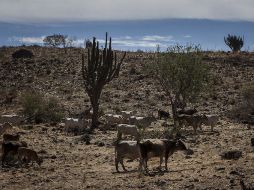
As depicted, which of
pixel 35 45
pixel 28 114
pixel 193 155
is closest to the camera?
pixel 193 155

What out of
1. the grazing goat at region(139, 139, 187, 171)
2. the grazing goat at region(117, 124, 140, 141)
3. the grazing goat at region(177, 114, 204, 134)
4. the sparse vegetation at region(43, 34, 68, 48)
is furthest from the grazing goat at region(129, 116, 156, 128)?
the sparse vegetation at region(43, 34, 68, 48)

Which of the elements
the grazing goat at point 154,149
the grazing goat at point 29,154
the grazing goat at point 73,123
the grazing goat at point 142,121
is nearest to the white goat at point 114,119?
the grazing goat at point 142,121

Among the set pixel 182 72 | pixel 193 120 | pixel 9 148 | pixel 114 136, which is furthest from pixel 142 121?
pixel 9 148

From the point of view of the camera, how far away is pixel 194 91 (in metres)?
33.5

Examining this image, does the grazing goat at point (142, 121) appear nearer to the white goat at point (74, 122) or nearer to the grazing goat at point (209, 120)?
the white goat at point (74, 122)

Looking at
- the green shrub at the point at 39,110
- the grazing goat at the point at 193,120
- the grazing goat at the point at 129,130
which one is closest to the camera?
A: the grazing goat at the point at 129,130

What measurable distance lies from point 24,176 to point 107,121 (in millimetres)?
16069

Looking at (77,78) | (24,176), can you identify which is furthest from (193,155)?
(77,78)

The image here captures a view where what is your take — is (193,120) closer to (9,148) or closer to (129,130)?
(129,130)

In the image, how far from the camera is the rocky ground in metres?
15.1

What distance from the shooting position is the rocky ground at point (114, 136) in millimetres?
15117

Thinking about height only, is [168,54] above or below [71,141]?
above

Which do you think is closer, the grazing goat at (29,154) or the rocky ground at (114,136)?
the rocky ground at (114,136)

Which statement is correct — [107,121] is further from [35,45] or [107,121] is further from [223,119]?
[35,45]
